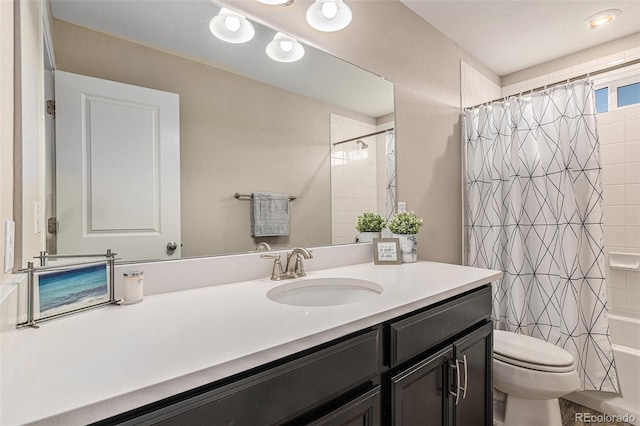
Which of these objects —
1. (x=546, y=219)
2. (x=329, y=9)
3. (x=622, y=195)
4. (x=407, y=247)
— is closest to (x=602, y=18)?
(x=622, y=195)

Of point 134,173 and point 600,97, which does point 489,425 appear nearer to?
point 134,173

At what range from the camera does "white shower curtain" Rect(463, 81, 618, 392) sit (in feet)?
5.94

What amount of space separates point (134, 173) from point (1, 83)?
44 centimetres

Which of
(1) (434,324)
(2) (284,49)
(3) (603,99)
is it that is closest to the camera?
(1) (434,324)

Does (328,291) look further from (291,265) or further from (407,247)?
(407,247)

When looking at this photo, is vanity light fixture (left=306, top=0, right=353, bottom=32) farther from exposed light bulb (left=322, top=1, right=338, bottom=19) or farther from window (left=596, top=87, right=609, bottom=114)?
window (left=596, top=87, right=609, bottom=114)

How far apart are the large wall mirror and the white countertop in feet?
0.98

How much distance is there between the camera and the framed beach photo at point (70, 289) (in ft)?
2.52

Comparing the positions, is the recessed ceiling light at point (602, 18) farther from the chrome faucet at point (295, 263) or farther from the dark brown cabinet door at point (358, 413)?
the dark brown cabinet door at point (358, 413)

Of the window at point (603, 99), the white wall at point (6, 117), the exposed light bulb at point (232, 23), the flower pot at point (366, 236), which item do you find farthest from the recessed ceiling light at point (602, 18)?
the white wall at point (6, 117)

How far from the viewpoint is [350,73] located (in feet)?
5.58

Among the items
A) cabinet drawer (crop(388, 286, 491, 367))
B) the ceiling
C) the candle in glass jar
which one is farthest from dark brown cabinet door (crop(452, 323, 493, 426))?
the ceiling

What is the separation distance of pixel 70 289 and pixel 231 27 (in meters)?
1.09

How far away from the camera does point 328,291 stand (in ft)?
4.31
